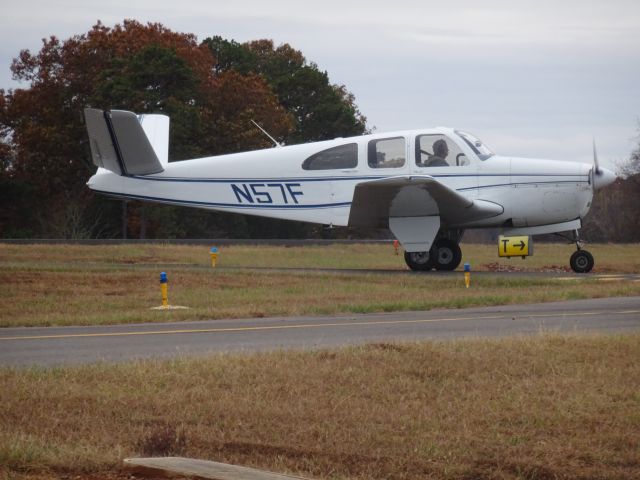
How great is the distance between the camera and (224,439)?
7.00 metres

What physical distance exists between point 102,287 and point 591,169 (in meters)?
11.1

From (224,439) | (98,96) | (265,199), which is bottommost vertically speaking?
(224,439)

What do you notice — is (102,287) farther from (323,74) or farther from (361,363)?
(323,74)

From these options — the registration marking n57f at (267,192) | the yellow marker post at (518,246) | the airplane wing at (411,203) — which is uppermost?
the registration marking n57f at (267,192)

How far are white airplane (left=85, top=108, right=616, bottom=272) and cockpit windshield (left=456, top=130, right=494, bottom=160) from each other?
3 centimetres

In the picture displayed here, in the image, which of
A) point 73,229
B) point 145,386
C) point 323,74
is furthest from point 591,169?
point 323,74

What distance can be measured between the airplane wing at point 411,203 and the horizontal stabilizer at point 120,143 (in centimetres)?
541

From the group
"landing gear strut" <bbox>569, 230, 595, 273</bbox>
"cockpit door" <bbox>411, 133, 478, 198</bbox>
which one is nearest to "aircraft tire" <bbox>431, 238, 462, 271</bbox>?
"cockpit door" <bbox>411, 133, 478, 198</bbox>

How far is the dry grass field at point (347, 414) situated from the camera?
21.4 feet

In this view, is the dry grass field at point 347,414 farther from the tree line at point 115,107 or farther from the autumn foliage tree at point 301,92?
the autumn foliage tree at point 301,92

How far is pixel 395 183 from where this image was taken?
70.2ft

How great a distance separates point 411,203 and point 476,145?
90.0 inches

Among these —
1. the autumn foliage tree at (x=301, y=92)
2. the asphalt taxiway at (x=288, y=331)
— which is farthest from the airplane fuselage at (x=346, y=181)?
the autumn foliage tree at (x=301, y=92)

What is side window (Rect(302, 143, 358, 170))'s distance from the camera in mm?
23594
